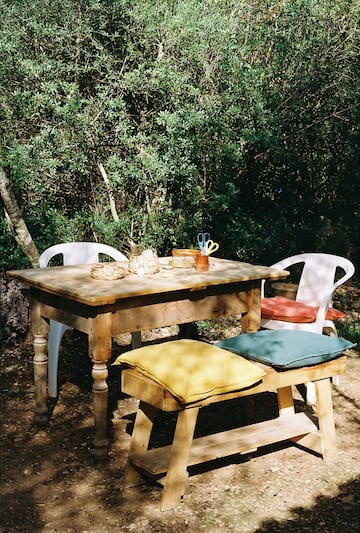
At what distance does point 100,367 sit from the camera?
403 centimetres

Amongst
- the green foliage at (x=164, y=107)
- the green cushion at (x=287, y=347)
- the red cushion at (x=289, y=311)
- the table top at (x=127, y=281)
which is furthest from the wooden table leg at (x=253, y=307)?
the green foliage at (x=164, y=107)

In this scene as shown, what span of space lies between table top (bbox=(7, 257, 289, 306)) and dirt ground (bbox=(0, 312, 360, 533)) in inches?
39.1

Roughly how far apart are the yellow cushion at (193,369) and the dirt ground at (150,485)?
2.03 feet

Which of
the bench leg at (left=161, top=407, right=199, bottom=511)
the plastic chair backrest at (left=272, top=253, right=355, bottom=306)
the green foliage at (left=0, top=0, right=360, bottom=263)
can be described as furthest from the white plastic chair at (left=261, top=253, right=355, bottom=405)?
the bench leg at (left=161, top=407, right=199, bottom=511)

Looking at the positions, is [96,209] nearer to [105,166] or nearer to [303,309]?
[105,166]

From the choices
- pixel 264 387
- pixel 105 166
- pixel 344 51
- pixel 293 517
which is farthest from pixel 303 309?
pixel 344 51

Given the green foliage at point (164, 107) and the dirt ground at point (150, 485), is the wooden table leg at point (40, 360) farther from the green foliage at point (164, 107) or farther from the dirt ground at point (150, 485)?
the green foliage at point (164, 107)

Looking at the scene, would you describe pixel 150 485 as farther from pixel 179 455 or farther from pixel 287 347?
pixel 287 347

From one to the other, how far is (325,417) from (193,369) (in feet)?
3.59

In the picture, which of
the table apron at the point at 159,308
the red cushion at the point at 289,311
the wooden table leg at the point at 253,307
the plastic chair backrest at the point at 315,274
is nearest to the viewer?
the table apron at the point at 159,308

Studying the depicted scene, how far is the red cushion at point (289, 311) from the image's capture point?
17.3ft

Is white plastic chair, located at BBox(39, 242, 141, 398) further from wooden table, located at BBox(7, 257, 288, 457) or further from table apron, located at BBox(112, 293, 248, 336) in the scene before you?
table apron, located at BBox(112, 293, 248, 336)

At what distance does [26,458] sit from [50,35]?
4.32 meters

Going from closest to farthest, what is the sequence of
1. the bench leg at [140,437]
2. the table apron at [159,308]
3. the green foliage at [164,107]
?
Answer: the bench leg at [140,437]
the table apron at [159,308]
the green foliage at [164,107]
